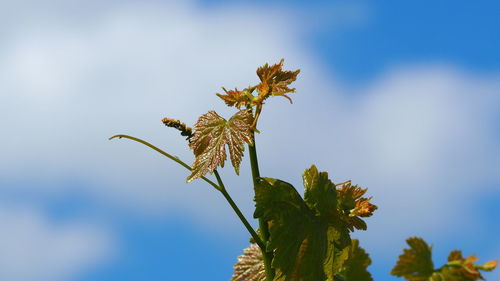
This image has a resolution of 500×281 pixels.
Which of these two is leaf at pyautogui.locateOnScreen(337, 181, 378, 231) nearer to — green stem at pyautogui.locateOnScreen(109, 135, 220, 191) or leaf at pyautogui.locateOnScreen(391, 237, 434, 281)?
green stem at pyautogui.locateOnScreen(109, 135, 220, 191)

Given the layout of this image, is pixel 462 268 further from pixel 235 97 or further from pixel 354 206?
pixel 235 97

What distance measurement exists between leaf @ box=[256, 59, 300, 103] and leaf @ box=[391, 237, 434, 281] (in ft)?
4.43

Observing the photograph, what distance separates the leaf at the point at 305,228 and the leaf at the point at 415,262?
3.52ft

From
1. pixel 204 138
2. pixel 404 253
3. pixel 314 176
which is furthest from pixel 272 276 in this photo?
pixel 404 253

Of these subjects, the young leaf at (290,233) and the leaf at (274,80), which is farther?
the leaf at (274,80)

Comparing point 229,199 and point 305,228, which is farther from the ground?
point 229,199

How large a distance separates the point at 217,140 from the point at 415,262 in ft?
4.65

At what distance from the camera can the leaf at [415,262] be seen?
1.34m

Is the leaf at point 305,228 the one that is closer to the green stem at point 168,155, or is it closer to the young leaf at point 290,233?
the young leaf at point 290,233

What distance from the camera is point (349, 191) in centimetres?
265

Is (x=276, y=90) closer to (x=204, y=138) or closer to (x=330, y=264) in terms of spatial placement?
(x=204, y=138)

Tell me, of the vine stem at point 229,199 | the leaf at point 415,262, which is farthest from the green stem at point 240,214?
the leaf at point 415,262

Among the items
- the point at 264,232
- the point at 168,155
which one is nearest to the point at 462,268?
the point at 264,232

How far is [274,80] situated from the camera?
2789 millimetres
